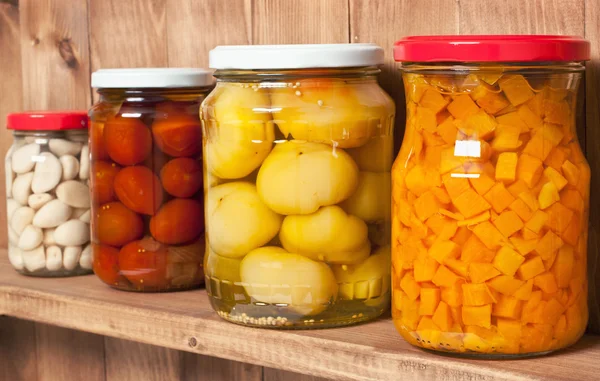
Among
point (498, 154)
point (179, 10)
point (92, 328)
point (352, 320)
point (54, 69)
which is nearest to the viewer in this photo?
point (498, 154)

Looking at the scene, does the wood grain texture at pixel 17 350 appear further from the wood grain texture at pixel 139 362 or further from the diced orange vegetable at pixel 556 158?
the diced orange vegetable at pixel 556 158

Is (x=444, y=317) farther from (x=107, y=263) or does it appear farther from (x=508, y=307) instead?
(x=107, y=263)

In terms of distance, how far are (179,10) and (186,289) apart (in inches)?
10.9

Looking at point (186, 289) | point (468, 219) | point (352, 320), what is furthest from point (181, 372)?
point (468, 219)

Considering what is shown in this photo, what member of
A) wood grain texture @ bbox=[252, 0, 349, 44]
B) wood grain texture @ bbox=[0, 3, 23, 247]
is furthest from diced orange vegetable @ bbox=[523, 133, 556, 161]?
wood grain texture @ bbox=[0, 3, 23, 247]

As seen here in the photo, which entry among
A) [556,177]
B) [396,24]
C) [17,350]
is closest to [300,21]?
[396,24]

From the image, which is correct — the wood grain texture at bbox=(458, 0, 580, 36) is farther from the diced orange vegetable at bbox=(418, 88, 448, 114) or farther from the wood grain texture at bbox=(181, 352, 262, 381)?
the wood grain texture at bbox=(181, 352, 262, 381)

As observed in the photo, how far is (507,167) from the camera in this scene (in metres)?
0.54

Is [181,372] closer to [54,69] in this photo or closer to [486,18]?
[54,69]

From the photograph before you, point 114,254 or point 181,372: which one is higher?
point 114,254

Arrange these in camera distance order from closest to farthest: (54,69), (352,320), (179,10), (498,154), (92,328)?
(498,154) → (352,320) → (92,328) → (179,10) → (54,69)

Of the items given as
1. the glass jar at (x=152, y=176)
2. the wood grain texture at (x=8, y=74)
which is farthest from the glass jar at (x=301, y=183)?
the wood grain texture at (x=8, y=74)

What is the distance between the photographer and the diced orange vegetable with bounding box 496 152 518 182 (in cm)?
54

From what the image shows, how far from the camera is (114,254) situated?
0.77 m
